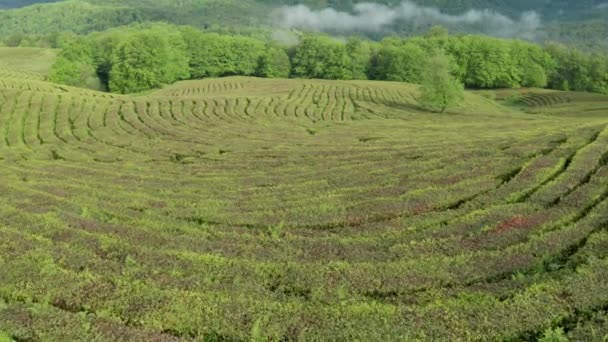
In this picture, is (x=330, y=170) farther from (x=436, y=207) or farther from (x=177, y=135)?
(x=177, y=135)

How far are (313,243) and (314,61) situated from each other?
142 meters

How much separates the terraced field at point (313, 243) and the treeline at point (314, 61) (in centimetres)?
9112

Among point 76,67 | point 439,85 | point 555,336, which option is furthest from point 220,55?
point 555,336

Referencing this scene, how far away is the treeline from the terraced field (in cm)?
9112

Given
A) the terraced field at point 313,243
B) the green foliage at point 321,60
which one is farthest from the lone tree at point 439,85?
the green foliage at point 321,60

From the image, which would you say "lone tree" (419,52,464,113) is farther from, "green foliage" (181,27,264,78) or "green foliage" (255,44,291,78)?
"green foliage" (181,27,264,78)

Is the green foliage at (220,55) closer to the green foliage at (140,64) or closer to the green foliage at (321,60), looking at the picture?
the green foliage at (321,60)

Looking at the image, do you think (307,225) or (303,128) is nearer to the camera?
(307,225)

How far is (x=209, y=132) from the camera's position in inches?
1998

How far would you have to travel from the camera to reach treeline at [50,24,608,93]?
123438mm

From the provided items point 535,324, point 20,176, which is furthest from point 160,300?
point 20,176

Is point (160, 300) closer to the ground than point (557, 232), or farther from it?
closer to the ground

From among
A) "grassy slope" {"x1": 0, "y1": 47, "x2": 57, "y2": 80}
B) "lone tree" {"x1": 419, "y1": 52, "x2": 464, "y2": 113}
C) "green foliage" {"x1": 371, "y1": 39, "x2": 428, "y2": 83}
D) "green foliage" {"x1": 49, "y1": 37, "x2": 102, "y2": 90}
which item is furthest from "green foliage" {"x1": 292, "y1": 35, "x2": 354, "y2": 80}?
"grassy slope" {"x1": 0, "y1": 47, "x2": 57, "y2": 80}

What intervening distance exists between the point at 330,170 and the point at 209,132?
80.9 feet
